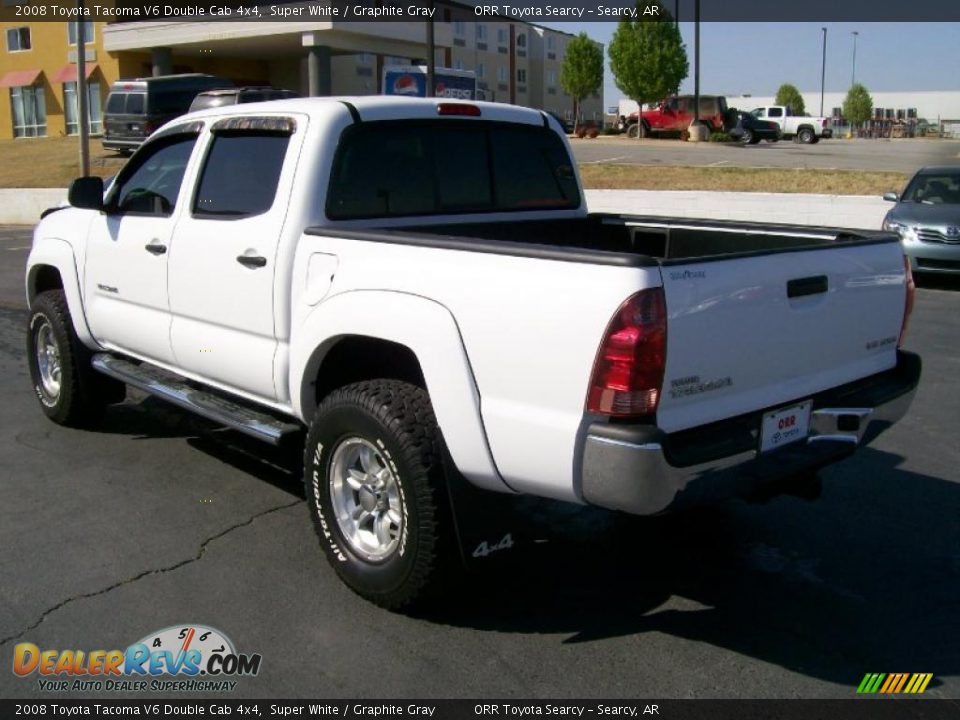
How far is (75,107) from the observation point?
48344 millimetres

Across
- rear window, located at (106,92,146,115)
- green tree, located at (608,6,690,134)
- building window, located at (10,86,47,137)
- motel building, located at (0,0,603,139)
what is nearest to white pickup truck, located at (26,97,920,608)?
rear window, located at (106,92,146,115)

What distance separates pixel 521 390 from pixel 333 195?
1.66 m

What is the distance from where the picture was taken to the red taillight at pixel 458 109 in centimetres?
512

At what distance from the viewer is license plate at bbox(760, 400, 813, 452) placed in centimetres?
369

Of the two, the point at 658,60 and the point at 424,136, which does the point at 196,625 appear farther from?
the point at 658,60

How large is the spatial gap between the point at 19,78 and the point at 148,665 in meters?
53.0

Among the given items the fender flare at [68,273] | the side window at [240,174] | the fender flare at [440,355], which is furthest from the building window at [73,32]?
the fender flare at [440,355]

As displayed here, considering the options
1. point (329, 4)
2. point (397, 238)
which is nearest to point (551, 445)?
point (397, 238)

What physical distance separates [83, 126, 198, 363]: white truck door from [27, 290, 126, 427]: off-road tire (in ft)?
1.06

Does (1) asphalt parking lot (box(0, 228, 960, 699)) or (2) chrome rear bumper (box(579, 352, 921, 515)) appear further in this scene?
(1) asphalt parking lot (box(0, 228, 960, 699))

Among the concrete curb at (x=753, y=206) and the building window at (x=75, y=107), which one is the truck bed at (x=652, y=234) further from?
the building window at (x=75, y=107)

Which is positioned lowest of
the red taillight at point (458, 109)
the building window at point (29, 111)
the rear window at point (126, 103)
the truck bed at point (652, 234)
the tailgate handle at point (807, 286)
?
the tailgate handle at point (807, 286)

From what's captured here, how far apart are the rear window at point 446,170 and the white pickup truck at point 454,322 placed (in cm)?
1

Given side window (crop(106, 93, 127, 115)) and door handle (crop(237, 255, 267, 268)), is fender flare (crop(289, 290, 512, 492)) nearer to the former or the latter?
door handle (crop(237, 255, 267, 268))
